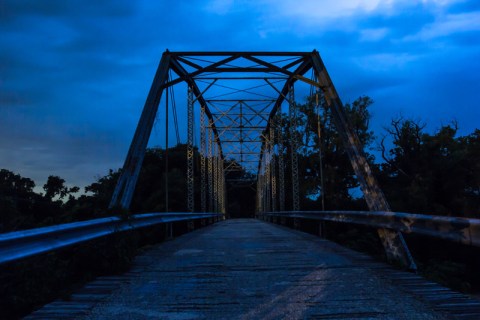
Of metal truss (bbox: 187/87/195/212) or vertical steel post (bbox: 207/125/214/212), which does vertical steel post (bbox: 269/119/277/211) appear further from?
metal truss (bbox: 187/87/195/212)

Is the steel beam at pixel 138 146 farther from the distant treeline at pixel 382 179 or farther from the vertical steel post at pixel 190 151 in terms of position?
the distant treeline at pixel 382 179

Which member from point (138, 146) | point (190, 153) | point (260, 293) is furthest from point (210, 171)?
point (260, 293)

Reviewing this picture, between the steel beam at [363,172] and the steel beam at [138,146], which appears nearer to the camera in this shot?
the steel beam at [363,172]

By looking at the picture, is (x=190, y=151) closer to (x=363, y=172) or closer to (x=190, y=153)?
(x=190, y=153)

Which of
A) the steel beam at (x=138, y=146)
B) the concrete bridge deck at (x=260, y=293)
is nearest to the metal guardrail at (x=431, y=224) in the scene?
the concrete bridge deck at (x=260, y=293)

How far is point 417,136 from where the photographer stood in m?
33.6

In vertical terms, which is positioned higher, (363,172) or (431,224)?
(363,172)

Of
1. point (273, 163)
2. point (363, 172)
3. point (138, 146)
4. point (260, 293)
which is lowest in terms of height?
point (260, 293)

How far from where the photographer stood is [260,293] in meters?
4.35

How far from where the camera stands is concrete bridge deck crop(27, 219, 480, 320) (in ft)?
12.0

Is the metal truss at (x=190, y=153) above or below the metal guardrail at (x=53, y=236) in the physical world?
above

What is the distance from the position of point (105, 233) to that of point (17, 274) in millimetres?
1310

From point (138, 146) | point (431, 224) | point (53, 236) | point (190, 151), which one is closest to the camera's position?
point (53, 236)

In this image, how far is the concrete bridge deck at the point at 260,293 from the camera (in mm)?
3656
